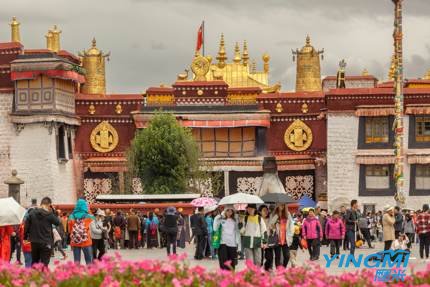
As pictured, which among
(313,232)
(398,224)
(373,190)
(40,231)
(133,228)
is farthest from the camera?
(373,190)

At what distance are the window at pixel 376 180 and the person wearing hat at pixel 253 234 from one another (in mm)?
30343

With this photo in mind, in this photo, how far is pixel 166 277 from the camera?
15.8 meters

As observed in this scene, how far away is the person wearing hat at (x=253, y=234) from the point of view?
24.2 metres

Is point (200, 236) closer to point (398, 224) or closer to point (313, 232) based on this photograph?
point (313, 232)

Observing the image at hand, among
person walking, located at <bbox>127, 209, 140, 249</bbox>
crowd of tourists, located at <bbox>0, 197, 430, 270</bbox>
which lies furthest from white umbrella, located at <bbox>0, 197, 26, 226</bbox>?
person walking, located at <bbox>127, 209, 140, 249</bbox>

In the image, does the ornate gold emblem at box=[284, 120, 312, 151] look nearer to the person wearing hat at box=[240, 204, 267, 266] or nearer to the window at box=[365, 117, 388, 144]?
the window at box=[365, 117, 388, 144]

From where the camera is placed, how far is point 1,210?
901 inches

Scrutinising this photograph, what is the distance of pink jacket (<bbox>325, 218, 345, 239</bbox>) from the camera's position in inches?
1254

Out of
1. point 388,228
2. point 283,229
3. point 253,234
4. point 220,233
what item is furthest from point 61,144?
point 253,234

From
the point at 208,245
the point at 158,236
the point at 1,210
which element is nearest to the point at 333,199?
the point at 158,236

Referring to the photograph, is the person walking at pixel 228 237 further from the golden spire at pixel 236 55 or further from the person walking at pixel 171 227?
the golden spire at pixel 236 55

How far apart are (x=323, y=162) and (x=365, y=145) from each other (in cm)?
222

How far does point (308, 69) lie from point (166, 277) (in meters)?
50.5

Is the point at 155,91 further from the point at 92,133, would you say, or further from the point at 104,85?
the point at 104,85
